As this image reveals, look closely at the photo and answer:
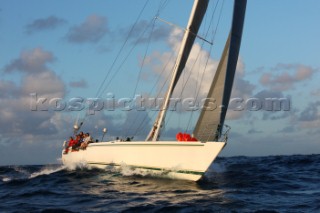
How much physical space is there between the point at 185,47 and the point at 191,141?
212 inches

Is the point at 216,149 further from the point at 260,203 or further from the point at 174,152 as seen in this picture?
the point at 260,203

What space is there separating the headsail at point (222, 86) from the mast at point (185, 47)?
1.91m

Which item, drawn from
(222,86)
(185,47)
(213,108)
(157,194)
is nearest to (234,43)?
(222,86)

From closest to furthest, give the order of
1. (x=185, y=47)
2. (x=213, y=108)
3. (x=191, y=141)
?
(x=191, y=141), (x=213, y=108), (x=185, y=47)

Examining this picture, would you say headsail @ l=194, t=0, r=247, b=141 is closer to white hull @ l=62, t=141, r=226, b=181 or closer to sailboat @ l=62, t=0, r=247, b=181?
sailboat @ l=62, t=0, r=247, b=181

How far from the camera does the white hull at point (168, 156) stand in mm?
14781

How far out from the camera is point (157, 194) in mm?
13117

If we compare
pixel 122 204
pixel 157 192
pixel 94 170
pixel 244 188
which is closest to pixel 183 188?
pixel 157 192

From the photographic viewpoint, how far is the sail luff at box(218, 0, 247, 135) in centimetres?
1627

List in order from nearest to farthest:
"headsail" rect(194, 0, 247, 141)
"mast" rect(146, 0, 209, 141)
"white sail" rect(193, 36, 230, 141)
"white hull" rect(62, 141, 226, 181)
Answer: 1. "white hull" rect(62, 141, 226, 181)
2. "white sail" rect(193, 36, 230, 141)
3. "headsail" rect(194, 0, 247, 141)
4. "mast" rect(146, 0, 209, 141)

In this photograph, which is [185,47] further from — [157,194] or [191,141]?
[157,194]

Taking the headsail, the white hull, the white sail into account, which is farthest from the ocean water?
the headsail

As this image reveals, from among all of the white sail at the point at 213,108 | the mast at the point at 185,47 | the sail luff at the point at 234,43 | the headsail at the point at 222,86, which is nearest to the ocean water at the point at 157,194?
the white sail at the point at 213,108

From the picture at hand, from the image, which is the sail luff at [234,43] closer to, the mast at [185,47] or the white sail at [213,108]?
the white sail at [213,108]
